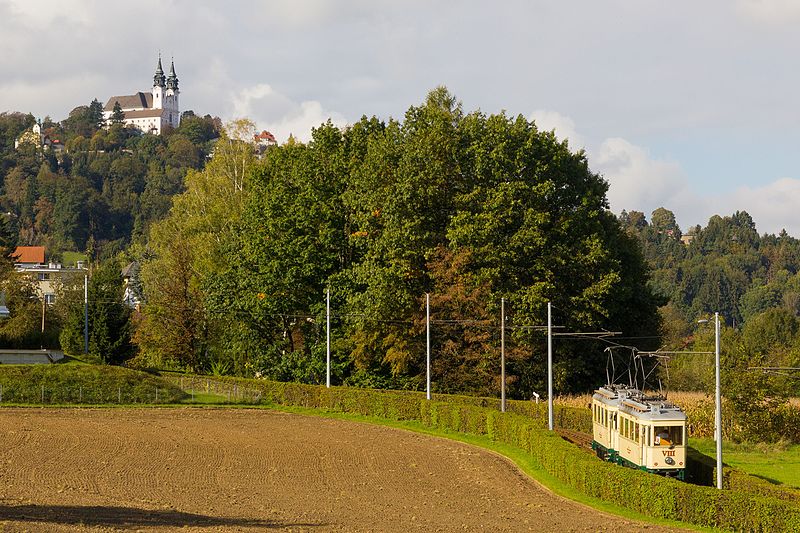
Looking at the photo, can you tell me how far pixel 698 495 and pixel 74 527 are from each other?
1820 cm

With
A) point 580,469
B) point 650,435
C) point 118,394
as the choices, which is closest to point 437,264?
point 118,394

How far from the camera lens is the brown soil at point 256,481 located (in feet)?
100.0

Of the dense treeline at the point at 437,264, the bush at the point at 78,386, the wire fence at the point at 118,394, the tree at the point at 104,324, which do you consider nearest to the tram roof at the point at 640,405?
the dense treeline at the point at 437,264

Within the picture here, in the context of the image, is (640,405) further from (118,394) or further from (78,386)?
(78,386)

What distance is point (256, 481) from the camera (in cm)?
4000

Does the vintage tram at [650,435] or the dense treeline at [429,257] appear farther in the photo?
the dense treeline at [429,257]

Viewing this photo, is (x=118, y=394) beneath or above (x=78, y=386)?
beneath

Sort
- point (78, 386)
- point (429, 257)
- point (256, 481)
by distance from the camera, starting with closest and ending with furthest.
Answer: point (256, 481), point (429, 257), point (78, 386)

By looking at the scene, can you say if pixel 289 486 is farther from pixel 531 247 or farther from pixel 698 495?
pixel 531 247

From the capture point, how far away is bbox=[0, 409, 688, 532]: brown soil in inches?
1200

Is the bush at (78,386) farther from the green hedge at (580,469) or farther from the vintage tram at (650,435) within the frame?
the vintage tram at (650,435)

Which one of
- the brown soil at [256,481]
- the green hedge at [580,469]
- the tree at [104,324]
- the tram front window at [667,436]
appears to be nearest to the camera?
the brown soil at [256,481]

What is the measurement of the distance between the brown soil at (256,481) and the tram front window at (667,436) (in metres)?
4.62

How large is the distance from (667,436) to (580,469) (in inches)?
148
